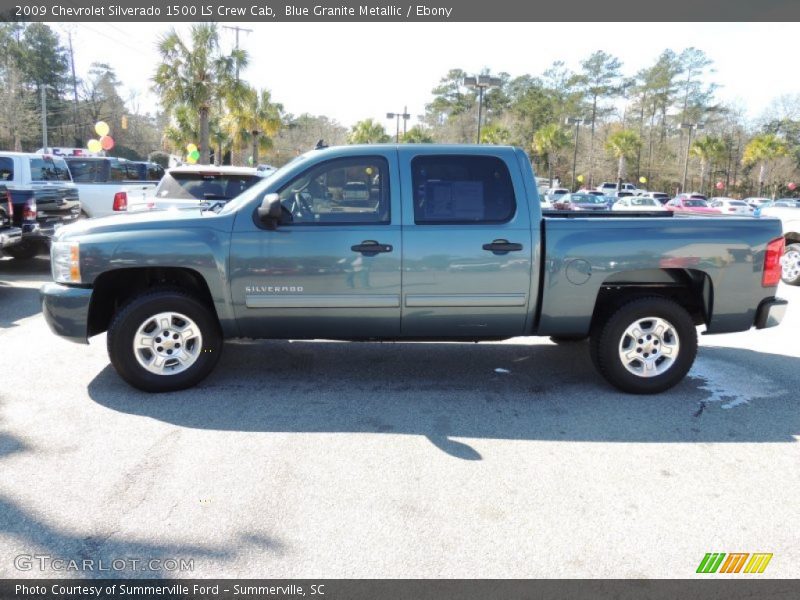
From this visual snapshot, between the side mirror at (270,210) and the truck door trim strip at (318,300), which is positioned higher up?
the side mirror at (270,210)

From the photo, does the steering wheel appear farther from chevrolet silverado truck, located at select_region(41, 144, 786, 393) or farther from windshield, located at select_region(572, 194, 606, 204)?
windshield, located at select_region(572, 194, 606, 204)

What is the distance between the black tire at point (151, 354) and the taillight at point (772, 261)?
444 centimetres

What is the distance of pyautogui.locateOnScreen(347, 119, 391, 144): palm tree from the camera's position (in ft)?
207

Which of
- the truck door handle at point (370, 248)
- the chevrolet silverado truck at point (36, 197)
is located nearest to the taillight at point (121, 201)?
the chevrolet silverado truck at point (36, 197)

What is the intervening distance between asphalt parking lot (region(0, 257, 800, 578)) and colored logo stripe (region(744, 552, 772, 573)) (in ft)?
0.12

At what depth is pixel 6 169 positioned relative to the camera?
11469mm

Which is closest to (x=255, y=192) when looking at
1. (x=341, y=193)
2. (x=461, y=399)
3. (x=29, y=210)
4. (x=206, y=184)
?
(x=341, y=193)

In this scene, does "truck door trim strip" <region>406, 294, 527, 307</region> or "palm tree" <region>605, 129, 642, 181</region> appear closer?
"truck door trim strip" <region>406, 294, 527, 307</region>

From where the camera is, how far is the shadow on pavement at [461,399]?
182 inches

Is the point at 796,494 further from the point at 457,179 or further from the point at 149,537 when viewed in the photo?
the point at 149,537

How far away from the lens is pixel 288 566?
2951 mm

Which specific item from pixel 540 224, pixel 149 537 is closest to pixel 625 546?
pixel 149 537

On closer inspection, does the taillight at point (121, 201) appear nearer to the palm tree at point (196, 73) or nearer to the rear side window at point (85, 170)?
the rear side window at point (85, 170)
